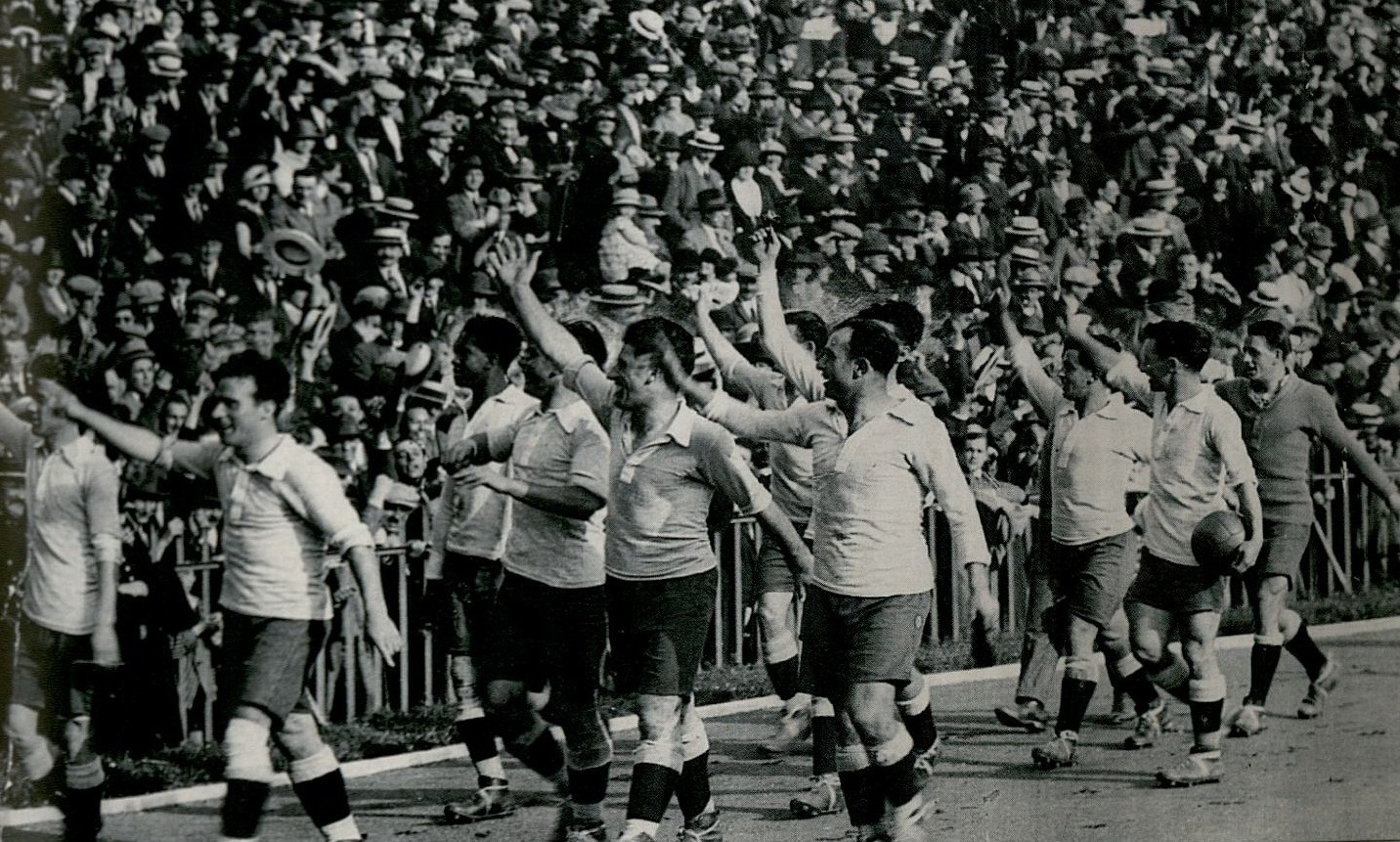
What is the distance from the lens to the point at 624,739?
7906 mm

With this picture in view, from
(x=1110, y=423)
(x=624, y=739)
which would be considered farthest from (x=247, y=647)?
(x=1110, y=423)

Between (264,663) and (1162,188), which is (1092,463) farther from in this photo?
(264,663)

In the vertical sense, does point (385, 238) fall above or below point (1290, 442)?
above

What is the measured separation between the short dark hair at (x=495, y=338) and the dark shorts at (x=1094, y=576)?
272 cm

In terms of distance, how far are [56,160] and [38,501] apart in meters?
2.58

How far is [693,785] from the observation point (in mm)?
5891

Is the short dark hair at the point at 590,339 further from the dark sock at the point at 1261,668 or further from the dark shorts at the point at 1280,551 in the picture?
the dark sock at the point at 1261,668

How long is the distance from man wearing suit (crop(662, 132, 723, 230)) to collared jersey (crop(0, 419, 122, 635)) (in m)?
4.11

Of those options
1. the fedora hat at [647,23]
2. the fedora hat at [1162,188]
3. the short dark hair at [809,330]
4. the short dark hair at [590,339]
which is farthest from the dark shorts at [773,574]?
the fedora hat at [1162,188]

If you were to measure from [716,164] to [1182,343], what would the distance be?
303 cm

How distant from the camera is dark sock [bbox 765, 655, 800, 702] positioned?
7.29 meters

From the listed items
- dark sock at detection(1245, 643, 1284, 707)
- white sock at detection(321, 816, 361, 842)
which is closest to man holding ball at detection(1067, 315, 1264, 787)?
dark sock at detection(1245, 643, 1284, 707)

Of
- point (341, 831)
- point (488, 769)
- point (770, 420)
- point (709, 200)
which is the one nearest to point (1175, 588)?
point (770, 420)

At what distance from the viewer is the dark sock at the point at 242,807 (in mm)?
5164
